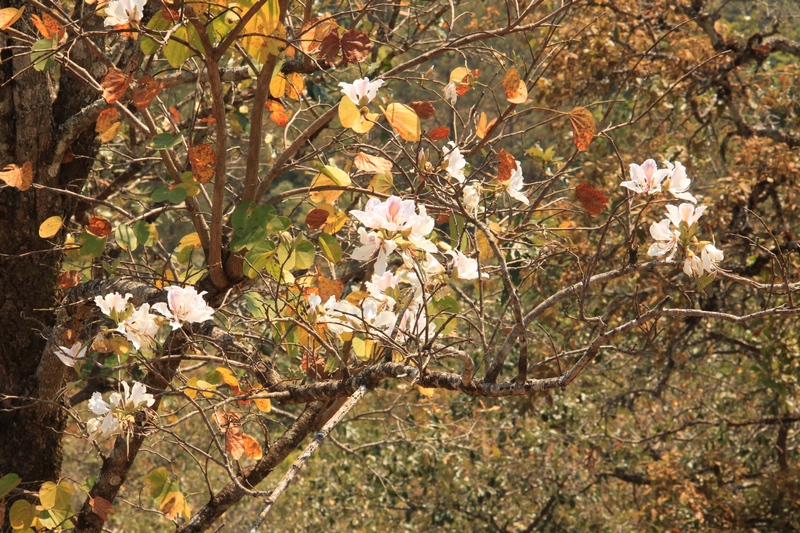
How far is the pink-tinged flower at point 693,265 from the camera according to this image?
1319 millimetres

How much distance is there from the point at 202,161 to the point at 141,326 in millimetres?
422

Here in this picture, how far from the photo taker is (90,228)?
73.8 inches

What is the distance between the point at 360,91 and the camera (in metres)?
1.50

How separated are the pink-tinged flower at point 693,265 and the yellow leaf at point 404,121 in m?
0.56

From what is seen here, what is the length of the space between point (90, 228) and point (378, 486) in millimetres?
4035

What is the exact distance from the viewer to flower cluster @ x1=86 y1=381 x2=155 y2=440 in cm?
152

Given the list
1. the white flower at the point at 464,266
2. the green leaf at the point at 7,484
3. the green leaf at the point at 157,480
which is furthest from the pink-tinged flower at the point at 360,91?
the green leaf at the point at 7,484

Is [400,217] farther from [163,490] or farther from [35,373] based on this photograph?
[35,373]

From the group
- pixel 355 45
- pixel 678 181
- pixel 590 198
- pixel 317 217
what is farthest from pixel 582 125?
pixel 317 217

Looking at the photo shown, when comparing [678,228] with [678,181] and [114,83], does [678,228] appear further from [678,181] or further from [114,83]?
[114,83]

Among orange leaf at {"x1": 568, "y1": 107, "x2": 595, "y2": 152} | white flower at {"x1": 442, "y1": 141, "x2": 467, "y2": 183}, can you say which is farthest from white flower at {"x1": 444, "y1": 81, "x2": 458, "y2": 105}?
Result: orange leaf at {"x1": 568, "y1": 107, "x2": 595, "y2": 152}

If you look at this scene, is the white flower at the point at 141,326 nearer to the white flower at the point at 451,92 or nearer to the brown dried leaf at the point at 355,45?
the brown dried leaf at the point at 355,45

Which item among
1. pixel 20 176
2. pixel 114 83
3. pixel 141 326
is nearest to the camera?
pixel 141 326

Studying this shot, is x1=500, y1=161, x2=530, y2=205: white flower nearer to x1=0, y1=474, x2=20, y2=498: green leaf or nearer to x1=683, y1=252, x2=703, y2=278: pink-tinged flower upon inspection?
x1=683, y1=252, x2=703, y2=278: pink-tinged flower
